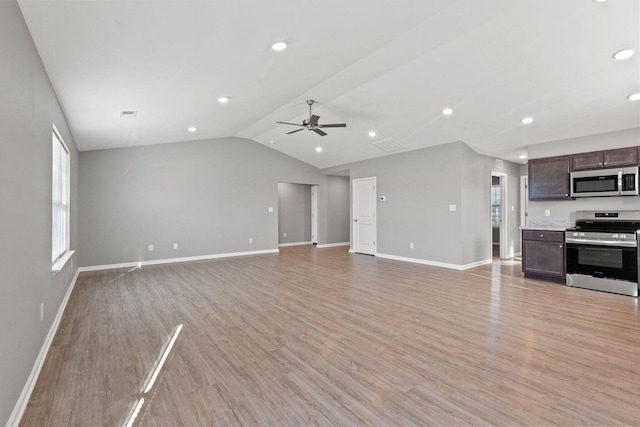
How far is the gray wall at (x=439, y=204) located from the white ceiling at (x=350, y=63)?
820 mm

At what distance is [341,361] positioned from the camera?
2521 millimetres

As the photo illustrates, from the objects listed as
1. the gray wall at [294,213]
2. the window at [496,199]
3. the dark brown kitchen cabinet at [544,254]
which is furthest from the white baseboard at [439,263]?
the gray wall at [294,213]

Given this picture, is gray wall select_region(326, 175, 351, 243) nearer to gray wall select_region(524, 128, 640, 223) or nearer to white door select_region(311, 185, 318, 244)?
white door select_region(311, 185, 318, 244)

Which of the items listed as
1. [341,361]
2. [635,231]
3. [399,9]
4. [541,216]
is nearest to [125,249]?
[341,361]

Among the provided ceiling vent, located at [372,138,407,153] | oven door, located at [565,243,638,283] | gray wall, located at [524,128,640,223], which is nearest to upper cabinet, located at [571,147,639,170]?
gray wall, located at [524,128,640,223]

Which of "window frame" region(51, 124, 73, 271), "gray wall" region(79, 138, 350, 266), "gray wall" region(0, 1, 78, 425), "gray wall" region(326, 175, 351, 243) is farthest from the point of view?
"gray wall" region(326, 175, 351, 243)

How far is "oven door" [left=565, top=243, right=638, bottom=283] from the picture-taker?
4352mm

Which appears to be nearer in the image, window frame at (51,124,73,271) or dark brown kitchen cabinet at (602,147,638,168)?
window frame at (51,124,73,271)

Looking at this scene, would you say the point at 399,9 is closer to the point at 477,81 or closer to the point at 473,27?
the point at 473,27

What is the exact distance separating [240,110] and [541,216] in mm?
5533

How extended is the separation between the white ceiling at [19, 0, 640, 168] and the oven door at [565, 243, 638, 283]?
5.96ft

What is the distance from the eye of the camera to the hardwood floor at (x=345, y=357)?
1.90m

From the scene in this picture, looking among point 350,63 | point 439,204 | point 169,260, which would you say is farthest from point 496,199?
point 169,260

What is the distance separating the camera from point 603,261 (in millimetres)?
4586
